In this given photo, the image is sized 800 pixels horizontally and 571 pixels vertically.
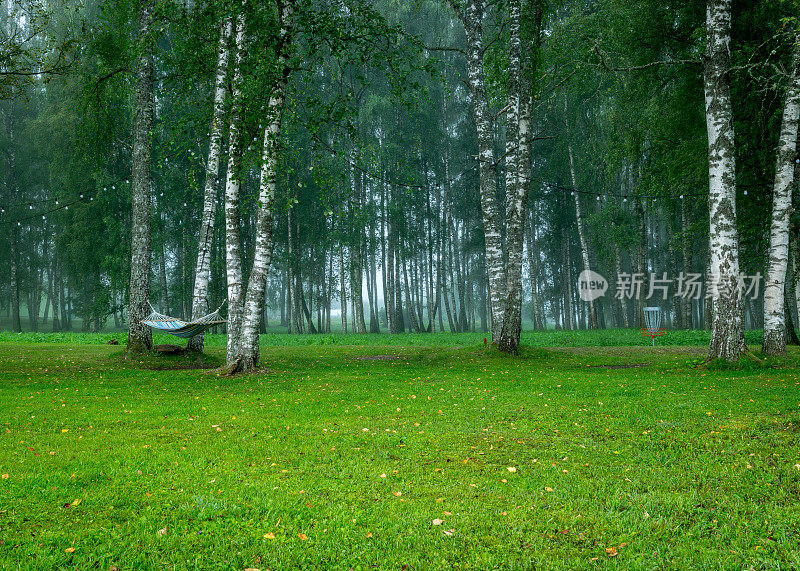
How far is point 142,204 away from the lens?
1316cm

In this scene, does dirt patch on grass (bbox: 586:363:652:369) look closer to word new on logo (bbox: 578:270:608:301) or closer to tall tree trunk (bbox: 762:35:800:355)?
tall tree trunk (bbox: 762:35:800:355)

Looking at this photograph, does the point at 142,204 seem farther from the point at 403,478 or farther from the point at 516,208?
the point at 403,478

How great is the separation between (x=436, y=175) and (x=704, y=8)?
19921mm

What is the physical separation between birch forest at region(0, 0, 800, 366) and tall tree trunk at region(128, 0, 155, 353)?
0.05 m

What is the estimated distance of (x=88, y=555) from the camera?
9.18 feet

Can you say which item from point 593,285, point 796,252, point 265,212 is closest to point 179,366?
point 265,212

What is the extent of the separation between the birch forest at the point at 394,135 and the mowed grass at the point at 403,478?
427 cm

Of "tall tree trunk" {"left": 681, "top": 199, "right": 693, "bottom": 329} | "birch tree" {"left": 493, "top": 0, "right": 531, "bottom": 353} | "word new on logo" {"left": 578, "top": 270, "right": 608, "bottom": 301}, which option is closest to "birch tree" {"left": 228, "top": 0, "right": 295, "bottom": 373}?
"birch tree" {"left": 493, "top": 0, "right": 531, "bottom": 353}

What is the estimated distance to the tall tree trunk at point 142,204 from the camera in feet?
42.3

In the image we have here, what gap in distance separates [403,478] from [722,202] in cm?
905

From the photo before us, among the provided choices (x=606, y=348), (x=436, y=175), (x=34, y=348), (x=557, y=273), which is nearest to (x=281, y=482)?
(x=606, y=348)

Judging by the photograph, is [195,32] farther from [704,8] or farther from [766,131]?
[766,131]

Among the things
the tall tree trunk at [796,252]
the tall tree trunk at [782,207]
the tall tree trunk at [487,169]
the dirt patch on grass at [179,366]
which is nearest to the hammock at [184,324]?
the dirt patch on grass at [179,366]

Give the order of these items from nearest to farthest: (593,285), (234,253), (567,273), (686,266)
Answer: (234,253) → (686,266) → (593,285) → (567,273)
